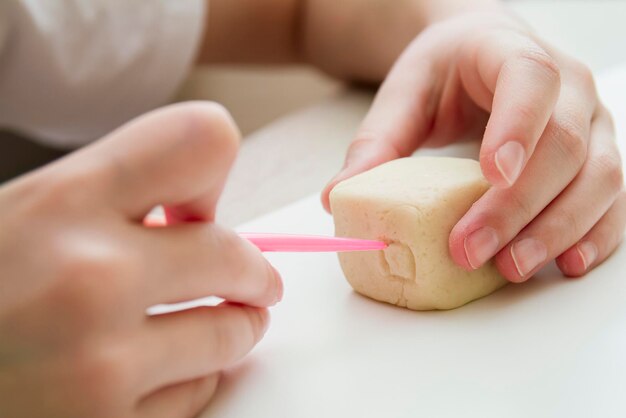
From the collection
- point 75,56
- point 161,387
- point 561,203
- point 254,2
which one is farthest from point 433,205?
point 254,2

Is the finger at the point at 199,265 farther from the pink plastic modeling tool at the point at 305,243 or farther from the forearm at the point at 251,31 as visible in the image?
the forearm at the point at 251,31

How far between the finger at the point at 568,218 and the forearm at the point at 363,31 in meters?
0.33

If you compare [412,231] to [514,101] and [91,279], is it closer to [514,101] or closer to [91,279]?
[514,101]

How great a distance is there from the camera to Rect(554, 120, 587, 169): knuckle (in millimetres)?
580

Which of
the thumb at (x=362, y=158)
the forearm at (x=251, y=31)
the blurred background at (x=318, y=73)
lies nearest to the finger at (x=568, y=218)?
the thumb at (x=362, y=158)

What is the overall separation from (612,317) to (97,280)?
1.14 ft

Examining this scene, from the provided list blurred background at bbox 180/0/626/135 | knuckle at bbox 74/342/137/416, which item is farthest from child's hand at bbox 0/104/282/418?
blurred background at bbox 180/0/626/135

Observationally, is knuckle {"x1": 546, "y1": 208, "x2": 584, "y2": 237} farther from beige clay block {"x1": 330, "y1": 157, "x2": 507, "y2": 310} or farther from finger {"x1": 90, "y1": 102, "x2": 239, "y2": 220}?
finger {"x1": 90, "y1": 102, "x2": 239, "y2": 220}

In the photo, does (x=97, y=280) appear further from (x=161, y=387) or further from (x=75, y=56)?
(x=75, y=56)

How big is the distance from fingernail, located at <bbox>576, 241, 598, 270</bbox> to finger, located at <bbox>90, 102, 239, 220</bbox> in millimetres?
305

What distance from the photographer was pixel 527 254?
1.79 feet

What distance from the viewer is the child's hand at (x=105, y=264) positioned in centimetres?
36

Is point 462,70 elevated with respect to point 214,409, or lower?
elevated

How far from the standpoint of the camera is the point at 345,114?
1004mm
